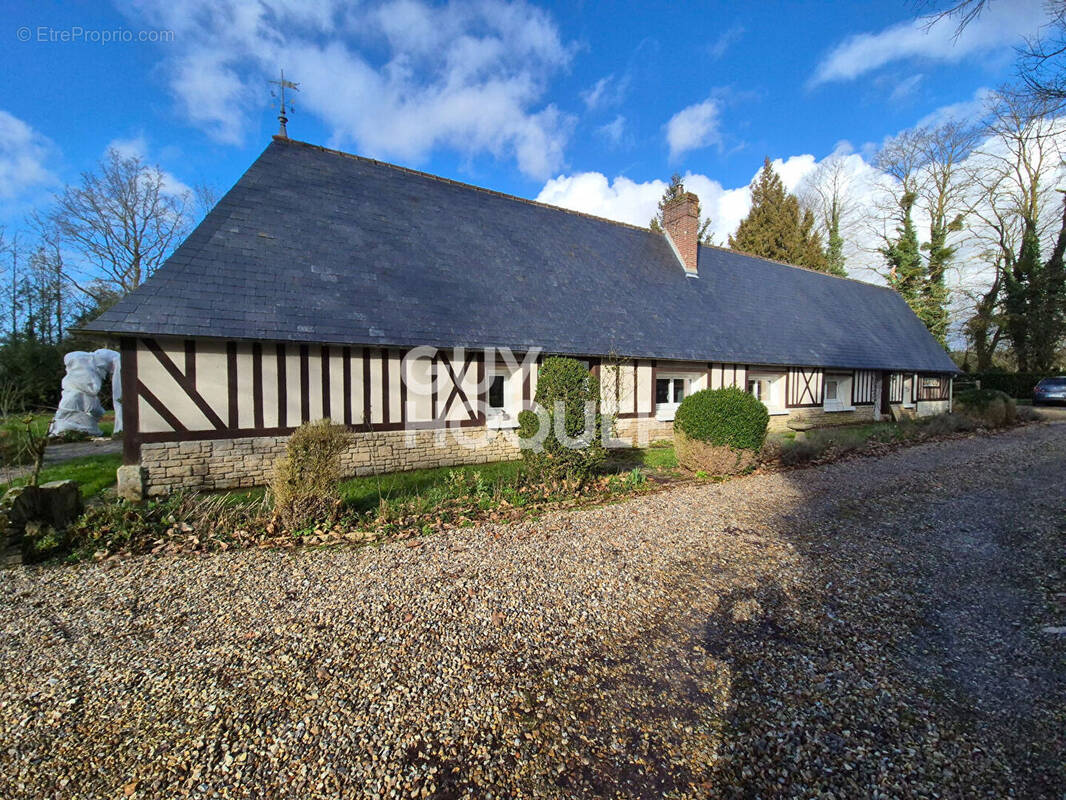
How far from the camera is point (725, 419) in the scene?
6902mm

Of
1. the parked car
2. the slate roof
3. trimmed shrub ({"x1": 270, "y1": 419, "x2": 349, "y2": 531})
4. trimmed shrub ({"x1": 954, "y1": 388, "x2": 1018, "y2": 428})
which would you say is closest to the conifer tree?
the parked car

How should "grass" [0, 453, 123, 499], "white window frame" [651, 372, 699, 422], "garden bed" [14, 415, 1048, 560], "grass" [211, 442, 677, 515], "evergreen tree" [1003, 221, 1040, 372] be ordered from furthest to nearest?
"evergreen tree" [1003, 221, 1040, 372], "white window frame" [651, 372, 699, 422], "grass" [0, 453, 123, 499], "grass" [211, 442, 677, 515], "garden bed" [14, 415, 1048, 560]

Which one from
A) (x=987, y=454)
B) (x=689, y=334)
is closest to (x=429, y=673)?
(x=689, y=334)

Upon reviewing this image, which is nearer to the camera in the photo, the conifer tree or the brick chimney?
the brick chimney

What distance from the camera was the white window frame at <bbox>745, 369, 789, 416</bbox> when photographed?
42.0 ft

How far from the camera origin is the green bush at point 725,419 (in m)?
6.89

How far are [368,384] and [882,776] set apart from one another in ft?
23.8

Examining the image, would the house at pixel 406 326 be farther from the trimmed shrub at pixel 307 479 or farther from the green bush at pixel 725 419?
the trimmed shrub at pixel 307 479

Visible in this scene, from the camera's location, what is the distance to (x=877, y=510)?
5.22 metres

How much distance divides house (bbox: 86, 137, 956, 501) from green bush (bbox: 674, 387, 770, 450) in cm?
173

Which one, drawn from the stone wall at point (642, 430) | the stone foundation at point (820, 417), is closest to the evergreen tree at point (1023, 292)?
the stone foundation at point (820, 417)

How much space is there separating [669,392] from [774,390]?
407cm

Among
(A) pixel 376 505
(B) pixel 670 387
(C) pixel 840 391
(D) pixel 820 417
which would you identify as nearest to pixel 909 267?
(C) pixel 840 391

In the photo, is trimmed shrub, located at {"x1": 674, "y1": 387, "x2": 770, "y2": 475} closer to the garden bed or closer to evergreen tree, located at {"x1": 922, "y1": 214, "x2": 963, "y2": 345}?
the garden bed
